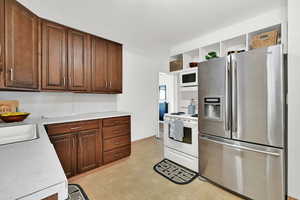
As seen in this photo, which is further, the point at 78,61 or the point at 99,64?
the point at 99,64

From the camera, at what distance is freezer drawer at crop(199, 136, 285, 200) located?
1.54 m

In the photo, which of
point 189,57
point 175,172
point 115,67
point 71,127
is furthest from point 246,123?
point 115,67

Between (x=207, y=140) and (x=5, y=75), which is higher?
(x=5, y=75)

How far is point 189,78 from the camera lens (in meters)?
2.80

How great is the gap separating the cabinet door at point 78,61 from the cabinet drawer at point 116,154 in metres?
1.26

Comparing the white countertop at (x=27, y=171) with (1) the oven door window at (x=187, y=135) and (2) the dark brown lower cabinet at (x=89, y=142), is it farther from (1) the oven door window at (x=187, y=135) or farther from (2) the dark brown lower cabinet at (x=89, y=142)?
(1) the oven door window at (x=187, y=135)

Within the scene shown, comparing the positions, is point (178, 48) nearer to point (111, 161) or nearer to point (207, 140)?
point (207, 140)

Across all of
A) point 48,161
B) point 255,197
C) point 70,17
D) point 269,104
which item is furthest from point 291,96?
point 70,17

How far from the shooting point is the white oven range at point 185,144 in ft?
7.63

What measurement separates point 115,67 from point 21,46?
1.55m

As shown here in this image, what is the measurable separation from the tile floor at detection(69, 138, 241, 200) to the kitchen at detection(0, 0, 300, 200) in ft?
0.05

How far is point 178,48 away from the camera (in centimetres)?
348

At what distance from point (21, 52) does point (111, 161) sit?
212 cm

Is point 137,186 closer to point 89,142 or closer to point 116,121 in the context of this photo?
point 89,142
